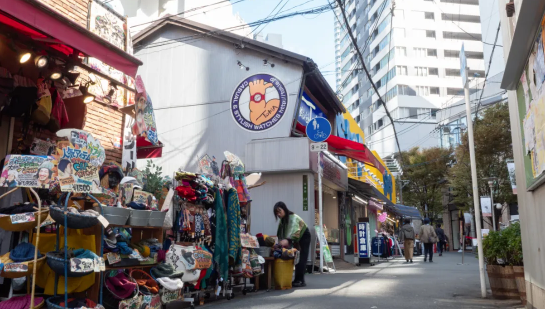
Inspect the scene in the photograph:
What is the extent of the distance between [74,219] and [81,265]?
491 mm

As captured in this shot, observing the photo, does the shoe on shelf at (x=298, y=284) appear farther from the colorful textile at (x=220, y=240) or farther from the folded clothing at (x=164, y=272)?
the folded clothing at (x=164, y=272)

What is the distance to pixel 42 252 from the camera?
547 cm

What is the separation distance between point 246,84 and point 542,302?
1278 centimetres

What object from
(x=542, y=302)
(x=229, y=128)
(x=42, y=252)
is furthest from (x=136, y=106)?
(x=229, y=128)

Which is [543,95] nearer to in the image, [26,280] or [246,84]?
[26,280]

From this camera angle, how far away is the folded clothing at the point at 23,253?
15.8ft

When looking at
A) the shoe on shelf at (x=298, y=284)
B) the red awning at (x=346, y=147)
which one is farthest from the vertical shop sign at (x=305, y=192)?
the shoe on shelf at (x=298, y=284)

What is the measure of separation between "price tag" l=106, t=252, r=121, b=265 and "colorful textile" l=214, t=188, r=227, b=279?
7.37 ft

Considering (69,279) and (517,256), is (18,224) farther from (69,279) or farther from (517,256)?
(517,256)

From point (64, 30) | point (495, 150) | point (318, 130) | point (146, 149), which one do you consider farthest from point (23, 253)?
point (495, 150)

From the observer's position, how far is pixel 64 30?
19.7ft

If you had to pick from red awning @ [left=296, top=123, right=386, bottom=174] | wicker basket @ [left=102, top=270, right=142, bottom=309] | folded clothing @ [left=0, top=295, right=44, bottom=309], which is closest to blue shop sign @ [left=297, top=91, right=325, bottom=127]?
red awning @ [left=296, top=123, right=386, bottom=174]

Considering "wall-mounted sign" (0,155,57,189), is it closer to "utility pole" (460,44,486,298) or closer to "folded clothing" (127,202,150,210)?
"folded clothing" (127,202,150,210)

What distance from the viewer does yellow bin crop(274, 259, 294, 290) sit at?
951cm
